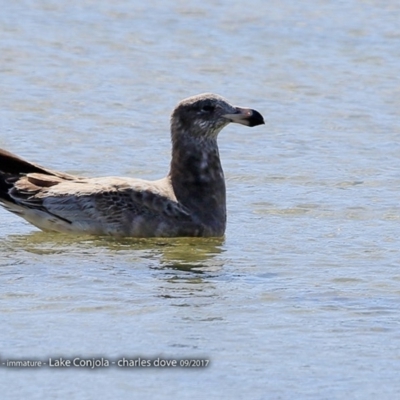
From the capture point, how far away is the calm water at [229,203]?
821 centimetres

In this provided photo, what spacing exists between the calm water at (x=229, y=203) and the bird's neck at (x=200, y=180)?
0.75 feet

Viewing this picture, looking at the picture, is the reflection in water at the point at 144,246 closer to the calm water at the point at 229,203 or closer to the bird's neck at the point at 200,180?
the calm water at the point at 229,203

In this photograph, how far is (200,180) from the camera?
11539mm

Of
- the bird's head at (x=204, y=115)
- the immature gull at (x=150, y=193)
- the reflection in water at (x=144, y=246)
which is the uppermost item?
the bird's head at (x=204, y=115)

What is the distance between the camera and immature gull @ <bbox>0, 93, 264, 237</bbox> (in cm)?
1121

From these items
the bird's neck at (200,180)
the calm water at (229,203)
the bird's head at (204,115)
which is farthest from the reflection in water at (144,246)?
the bird's head at (204,115)

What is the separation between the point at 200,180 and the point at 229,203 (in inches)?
34.5

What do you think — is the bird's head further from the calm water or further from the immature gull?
the calm water

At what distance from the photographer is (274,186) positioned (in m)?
12.7

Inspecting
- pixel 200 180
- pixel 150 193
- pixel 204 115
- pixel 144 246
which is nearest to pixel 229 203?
pixel 200 180

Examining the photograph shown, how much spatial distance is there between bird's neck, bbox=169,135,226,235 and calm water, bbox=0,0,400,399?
0.23 meters

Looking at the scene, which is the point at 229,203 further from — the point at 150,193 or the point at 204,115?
the point at 150,193

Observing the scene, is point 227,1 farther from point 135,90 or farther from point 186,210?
point 186,210

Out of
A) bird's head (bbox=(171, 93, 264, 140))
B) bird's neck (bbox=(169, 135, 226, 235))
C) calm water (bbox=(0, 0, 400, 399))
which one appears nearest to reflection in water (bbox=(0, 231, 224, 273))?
calm water (bbox=(0, 0, 400, 399))
